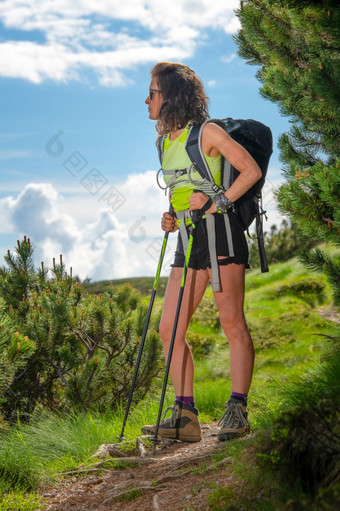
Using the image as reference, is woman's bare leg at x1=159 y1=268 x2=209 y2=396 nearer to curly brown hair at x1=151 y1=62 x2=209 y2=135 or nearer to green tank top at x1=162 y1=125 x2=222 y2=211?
green tank top at x1=162 y1=125 x2=222 y2=211

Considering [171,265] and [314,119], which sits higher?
[314,119]

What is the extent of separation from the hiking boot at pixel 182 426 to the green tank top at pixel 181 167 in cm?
166

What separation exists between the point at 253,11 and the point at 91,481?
13.7ft

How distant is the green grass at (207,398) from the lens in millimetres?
4078

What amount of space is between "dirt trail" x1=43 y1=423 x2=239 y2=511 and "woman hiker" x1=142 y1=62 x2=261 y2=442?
324 mm

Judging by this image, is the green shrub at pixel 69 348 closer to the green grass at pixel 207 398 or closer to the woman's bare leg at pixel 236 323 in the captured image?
the green grass at pixel 207 398

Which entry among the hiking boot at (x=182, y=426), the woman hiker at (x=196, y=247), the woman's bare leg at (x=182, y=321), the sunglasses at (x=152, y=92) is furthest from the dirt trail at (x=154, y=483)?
the sunglasses at (x=152, y=92)

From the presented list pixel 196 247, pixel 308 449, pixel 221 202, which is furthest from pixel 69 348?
pixel 308 449

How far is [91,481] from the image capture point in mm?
4008

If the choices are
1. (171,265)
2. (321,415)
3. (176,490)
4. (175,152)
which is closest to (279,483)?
(321,415)

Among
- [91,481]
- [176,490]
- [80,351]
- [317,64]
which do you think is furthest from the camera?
[80,351]

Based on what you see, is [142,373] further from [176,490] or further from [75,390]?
[176,490]

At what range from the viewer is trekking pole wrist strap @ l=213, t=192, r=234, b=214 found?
4.04 m

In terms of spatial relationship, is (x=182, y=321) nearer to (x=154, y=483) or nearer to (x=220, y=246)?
(x=220, y=246)
